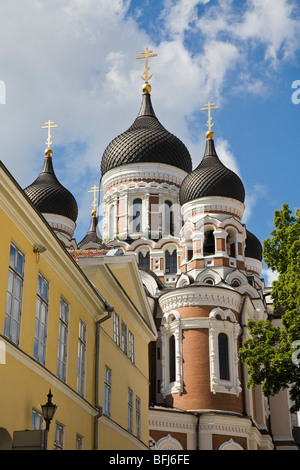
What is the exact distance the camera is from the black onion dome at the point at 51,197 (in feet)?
139

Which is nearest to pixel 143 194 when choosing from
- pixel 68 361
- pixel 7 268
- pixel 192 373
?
pixel 192 373

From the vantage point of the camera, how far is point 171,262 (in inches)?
1629

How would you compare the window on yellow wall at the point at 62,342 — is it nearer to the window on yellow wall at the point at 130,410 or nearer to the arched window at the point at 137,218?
the window on yellow wall at the point at 130,410

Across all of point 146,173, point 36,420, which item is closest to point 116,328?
point 36,420

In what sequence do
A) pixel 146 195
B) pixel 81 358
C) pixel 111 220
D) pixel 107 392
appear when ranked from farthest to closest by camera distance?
pixel 111 220
pixel 146 195
pixel 107 392
pixel 81 358

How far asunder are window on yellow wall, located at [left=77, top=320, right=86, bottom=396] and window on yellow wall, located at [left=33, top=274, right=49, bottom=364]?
2388 millimetres

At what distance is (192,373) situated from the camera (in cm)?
3331

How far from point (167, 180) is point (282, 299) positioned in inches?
918

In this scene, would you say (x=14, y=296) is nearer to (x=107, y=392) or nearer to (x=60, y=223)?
(x=107, y=392)

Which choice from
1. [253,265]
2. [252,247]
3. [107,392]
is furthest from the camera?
[252,247]

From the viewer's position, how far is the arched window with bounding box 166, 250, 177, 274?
41250mm

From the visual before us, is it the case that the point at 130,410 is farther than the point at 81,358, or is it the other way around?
the point at 130,410

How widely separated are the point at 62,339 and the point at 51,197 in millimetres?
28227
